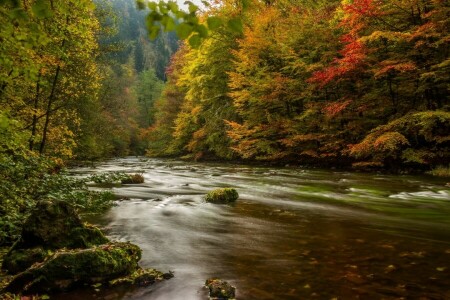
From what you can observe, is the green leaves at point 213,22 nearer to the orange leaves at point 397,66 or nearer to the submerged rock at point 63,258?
the submerged rock at point 63,258

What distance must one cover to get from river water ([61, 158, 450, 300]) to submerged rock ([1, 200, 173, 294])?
9.0 inches

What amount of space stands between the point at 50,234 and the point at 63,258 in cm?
105

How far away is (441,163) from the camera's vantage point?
15.8 m

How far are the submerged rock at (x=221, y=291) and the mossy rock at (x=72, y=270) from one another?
115 cm

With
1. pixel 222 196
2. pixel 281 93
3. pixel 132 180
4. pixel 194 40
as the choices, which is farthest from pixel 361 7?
pixel 194 40

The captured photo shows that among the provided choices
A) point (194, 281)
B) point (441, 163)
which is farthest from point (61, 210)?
point (441, 163)

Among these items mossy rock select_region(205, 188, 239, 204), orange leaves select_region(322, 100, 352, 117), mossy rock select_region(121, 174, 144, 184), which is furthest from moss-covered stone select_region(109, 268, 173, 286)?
orange leaves select_region(322, 100, 352, 117)

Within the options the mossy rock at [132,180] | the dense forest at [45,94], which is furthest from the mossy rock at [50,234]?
the mossy rock at [132,180]

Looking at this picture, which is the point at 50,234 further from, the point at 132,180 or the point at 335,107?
the point at 335,107

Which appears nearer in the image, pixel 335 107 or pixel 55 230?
pixel 55 230

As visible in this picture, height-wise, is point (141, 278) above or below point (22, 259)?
below

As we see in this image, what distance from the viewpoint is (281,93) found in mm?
21922

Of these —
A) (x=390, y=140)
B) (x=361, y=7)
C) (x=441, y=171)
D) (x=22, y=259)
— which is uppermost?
(x=361, y=7)

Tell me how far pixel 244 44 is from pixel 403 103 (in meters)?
10.3
